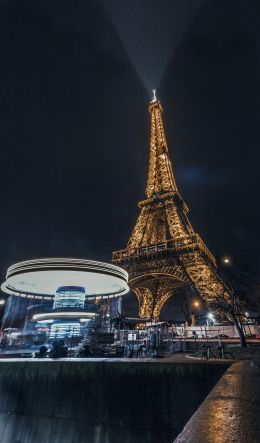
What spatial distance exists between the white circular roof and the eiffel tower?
10476 millimetres

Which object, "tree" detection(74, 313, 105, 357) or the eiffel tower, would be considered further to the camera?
the eiffel tower

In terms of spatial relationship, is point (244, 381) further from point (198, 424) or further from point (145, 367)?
point (145, 367)

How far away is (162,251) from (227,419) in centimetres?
3178

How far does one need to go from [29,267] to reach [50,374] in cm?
809

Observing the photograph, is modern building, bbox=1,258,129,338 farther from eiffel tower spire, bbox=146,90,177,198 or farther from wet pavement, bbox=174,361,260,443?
eiffel tower spire, bbox=146,90,177,198

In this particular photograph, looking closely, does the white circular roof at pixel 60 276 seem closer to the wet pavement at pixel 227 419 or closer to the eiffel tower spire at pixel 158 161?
the wet pavement at pixel 227 419

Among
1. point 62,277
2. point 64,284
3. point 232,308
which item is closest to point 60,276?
point 62,277

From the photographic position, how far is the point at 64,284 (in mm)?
21000

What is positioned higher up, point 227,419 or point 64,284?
point 64,284

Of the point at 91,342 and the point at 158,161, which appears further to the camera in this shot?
the point at 158,161

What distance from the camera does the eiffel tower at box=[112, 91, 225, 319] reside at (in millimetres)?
30266

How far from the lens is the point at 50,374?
9.08 m

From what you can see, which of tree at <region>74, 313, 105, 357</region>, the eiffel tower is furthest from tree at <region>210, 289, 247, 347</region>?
tree at <region>74, 313, 105, 357</region>

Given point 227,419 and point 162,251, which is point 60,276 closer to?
point 227,419
